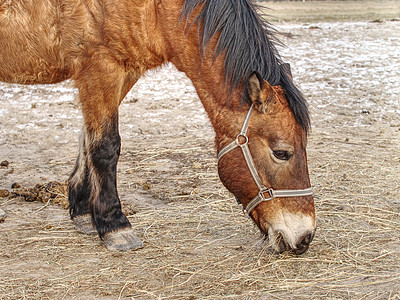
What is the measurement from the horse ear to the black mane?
0.27 ft

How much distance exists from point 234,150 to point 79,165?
5.01ft

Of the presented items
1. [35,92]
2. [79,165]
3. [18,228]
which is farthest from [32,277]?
[35,92]

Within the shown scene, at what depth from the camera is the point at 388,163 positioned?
208 inches

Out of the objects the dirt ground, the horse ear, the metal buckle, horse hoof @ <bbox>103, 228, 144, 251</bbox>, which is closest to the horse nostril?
A: the dirt ground

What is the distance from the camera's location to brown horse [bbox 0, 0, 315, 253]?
3.07 metres

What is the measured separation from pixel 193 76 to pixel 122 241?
132 cm

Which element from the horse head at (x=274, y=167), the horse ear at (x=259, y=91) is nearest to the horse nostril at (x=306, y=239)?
the horse head at (x=274, y=167)

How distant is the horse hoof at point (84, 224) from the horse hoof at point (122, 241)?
11.2 inches

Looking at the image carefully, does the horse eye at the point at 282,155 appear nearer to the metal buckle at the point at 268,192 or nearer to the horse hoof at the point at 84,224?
the metal buckle at the point at 268,192

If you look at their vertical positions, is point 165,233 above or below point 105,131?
below

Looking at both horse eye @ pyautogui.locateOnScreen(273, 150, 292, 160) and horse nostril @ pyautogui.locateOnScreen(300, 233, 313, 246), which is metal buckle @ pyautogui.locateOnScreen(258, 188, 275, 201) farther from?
horse nostril @ pyautogui.locateOnScreen(300, 233, 313, 246)

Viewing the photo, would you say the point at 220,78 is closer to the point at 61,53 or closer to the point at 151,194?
the point at 61,53

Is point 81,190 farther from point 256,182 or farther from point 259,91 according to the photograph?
point 259,91

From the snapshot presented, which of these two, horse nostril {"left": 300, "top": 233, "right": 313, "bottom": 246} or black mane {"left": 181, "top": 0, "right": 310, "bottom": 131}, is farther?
black mane {"left": 181, "top": 0, "right": 310, "bottom": 131}
